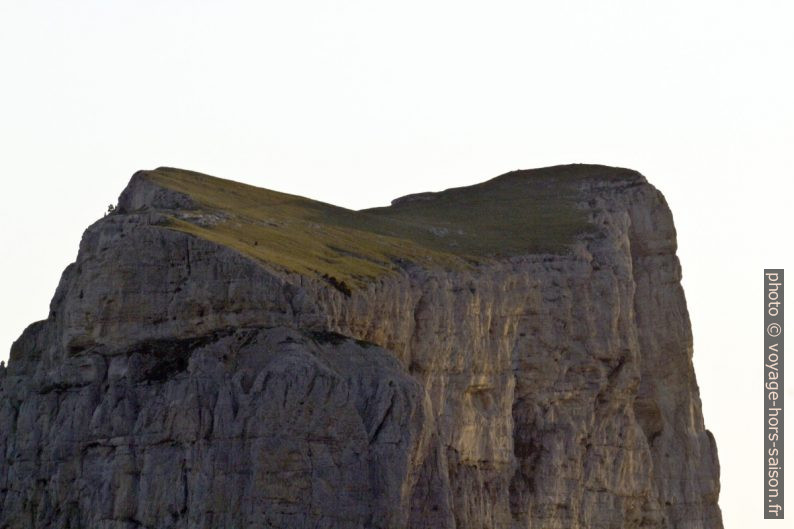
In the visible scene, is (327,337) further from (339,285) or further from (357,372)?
(339,285)

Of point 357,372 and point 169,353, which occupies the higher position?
point 169,353

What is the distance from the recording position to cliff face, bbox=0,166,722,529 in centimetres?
15062

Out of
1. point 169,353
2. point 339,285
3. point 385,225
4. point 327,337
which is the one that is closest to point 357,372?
point 327,337

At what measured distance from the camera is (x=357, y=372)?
153000 millimetres

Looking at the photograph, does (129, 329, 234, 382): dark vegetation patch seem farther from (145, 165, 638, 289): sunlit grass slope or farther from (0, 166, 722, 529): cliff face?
(145, 165, 638, 289): sunlit grass slope

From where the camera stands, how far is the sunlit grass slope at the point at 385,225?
162 metres

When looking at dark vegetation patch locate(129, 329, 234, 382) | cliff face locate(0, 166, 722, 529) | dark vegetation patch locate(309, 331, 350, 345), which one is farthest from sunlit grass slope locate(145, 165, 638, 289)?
dark vegetation patch locate(129, 329, 234, 382)

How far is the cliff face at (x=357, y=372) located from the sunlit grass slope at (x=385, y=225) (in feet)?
0.79

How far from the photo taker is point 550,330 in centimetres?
17788

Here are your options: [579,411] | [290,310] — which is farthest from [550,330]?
[290,310]

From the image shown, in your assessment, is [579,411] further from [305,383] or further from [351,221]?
[305,383]

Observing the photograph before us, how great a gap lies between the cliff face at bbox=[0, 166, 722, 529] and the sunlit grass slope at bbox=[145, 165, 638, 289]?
0.79 ft

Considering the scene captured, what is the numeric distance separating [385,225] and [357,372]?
28803 millimetres

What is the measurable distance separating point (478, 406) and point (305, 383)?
22.1 m
